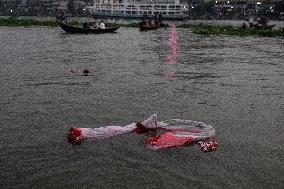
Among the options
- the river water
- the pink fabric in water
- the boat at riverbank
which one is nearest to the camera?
the river water

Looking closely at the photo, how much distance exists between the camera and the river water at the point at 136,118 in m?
8.44

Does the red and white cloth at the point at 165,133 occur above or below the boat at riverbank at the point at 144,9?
below

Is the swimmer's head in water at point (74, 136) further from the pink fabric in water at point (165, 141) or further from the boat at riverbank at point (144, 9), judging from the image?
the boat at riverbank at point (144, 9)

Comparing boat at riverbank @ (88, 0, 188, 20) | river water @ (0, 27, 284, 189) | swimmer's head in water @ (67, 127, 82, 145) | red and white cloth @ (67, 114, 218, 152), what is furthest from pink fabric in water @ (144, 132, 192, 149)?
boat at riverbank @ (88, 0, 188, 20)

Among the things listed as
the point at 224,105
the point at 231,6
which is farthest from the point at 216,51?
the point at 231,6

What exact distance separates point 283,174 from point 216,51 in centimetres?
2456

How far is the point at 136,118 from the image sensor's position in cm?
1256

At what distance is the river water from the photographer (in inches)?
332

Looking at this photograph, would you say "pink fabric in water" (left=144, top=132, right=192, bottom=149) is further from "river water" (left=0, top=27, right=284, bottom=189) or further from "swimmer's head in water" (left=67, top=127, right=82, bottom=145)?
"swimmer's head in water" (left=67, top=127, right=82, bottom=145)

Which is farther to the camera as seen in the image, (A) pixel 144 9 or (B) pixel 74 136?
(A) pixel 144 9

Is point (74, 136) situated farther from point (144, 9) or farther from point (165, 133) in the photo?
point (144, 9)

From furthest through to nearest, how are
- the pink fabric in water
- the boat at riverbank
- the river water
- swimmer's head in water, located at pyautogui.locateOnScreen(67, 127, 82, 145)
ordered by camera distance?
the boat at riverbank
swimmer's head in water, located at pyautogui.locateOnScreen(67, 127, 82, 145)
the pink fabric in water
the river water

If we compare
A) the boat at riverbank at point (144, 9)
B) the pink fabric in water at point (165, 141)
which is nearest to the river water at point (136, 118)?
the pink fabric in water at point (165, 141)

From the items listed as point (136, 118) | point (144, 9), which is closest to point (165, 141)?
point (136, 118)
